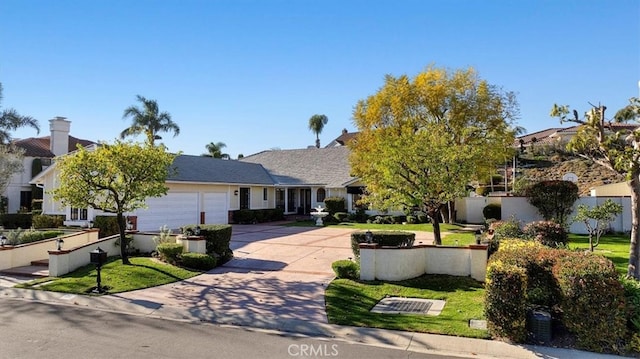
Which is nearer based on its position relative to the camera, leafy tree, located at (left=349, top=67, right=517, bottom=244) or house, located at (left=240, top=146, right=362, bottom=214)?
leafy tree, located at (left=349, top=67, right=517, bottom=244)

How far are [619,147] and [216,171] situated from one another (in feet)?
78.3

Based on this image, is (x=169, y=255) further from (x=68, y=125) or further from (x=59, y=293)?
(x=68, y=125)

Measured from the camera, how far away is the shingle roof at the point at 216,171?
25.6m

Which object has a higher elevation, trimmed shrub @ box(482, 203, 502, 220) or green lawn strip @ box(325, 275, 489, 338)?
trimmed shrub @ box(482, 203, 502, 220)

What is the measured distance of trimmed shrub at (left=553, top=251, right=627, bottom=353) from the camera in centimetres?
638

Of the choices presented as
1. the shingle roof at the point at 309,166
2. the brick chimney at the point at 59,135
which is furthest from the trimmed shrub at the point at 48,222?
the shingle roof at the point at 309,166

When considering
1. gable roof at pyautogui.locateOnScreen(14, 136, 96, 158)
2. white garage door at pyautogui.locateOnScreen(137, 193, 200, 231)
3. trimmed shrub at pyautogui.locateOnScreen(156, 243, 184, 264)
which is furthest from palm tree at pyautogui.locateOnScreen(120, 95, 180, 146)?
trimmed shrub at pyautogui.locateOnScreen(156, 243, 184, 264)

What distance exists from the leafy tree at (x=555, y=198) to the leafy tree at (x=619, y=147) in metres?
9.65

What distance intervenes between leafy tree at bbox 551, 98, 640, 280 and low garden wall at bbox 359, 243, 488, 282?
10.3 ft

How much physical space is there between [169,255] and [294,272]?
3.97 metres

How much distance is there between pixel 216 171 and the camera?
28.9m

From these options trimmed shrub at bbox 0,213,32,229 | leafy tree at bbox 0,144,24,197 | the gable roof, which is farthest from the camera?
the gable roof

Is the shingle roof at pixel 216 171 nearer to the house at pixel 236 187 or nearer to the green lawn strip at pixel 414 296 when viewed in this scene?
the house at pixel 236 187

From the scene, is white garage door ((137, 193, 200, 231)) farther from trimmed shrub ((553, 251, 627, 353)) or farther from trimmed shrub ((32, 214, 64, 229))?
trimmed shrub ((553, 251, 627, 353))
